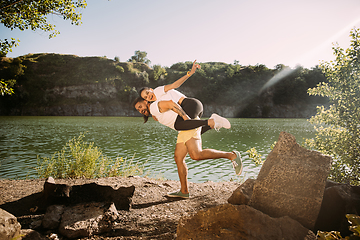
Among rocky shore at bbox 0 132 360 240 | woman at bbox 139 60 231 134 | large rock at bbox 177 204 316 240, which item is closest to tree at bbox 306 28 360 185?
rocky shore at bbox 0 132 360 240

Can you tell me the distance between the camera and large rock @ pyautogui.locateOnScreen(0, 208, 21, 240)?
1910mm

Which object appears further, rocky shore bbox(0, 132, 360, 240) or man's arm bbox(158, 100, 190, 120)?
man's arm bbox(158, 100, 190, 120)

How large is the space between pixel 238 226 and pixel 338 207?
117 centimetres

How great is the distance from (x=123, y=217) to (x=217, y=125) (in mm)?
1923

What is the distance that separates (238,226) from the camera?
6.29 feet

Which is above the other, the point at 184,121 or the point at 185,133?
the point at 184,121

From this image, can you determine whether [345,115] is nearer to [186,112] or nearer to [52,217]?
[186,112]

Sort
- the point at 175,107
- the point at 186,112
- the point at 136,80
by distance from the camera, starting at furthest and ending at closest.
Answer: the point at 136,80, the point at 186,112, the point at 175,107

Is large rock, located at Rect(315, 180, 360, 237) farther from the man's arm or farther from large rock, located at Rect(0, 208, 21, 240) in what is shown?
large rock, located at Rect(0, 208, 21, 240)

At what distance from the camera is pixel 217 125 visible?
11.1 ft

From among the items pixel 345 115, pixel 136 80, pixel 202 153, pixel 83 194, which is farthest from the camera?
pixel 136 80

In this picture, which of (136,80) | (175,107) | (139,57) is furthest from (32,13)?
(139,57)

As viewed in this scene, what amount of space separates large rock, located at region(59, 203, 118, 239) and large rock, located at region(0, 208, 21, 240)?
0.51 m

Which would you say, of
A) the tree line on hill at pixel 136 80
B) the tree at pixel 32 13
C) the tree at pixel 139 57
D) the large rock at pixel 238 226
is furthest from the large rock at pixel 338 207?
the tree at pixel 139 57
